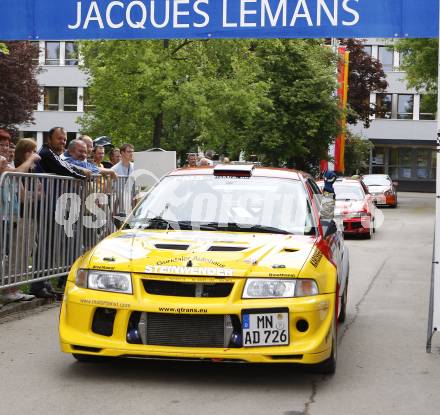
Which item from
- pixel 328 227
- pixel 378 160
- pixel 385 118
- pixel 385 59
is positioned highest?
pixel 385 59

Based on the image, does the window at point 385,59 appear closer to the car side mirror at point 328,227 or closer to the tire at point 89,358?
the car side mirror at point 328,227

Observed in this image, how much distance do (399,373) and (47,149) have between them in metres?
5.21

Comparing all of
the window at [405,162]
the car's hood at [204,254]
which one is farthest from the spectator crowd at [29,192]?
the window at [405,162]

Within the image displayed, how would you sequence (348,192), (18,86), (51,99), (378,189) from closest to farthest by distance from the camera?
(348,192) → (378,189) → (18,86) → (51,99)

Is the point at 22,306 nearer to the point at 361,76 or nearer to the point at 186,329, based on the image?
the point at 186,329

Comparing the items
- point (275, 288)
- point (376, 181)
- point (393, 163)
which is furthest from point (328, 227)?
point (393, 163)

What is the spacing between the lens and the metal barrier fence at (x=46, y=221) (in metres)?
8.68

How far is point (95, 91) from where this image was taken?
29.8 m

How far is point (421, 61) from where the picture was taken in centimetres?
3747

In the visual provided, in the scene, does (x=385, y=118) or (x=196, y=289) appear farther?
(x=385, y=118)

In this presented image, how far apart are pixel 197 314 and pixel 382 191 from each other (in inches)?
1240

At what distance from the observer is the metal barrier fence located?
8680 millimetres

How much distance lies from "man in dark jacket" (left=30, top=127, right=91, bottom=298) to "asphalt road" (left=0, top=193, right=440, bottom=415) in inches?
41.6

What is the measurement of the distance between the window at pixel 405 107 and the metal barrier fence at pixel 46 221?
197 feet
